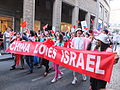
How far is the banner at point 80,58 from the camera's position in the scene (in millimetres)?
3273

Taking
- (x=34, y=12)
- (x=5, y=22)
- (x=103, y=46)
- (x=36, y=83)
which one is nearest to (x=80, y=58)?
(x=103, y=46)

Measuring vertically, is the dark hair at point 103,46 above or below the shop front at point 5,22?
below

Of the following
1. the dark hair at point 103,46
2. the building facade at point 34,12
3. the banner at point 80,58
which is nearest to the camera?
the banner at point 80,58

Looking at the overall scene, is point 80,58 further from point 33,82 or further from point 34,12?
point 34,12

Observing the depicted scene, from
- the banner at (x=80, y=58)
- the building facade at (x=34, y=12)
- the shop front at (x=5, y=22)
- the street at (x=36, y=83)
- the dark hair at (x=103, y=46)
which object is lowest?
the street at (x=36, y=83)

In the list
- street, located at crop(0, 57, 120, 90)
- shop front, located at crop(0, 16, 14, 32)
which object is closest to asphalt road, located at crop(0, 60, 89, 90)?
street, located at crop(0, 57, 120, 90)

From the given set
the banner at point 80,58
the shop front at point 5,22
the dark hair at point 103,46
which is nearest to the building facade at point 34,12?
the shop front at point 5,22

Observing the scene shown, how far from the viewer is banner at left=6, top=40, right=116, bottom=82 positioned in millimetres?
3273

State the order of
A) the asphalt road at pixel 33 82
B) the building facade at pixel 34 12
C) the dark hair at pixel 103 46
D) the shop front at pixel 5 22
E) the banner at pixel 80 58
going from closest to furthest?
the banner at pixel 80 58, the dark hair at pixel 103 46, the asphalt road at pixel 33 82, the building facade at pixel 34 12, the shop front at pixel 5 22

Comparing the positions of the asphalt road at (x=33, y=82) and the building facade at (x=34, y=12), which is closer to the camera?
the asphalt road at (x=33, y=82)

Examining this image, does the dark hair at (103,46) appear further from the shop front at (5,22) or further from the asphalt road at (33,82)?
the shop front at (5,22)

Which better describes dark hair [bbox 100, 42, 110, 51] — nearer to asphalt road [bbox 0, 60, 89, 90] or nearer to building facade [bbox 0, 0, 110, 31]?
asphalt road [bbox 0, 60, 89, 90]

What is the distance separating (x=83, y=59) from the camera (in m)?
3.79

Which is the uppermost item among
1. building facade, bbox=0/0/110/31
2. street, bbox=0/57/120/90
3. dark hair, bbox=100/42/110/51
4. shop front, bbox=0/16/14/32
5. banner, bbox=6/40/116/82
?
building facade, bbox=0/0/110/31
